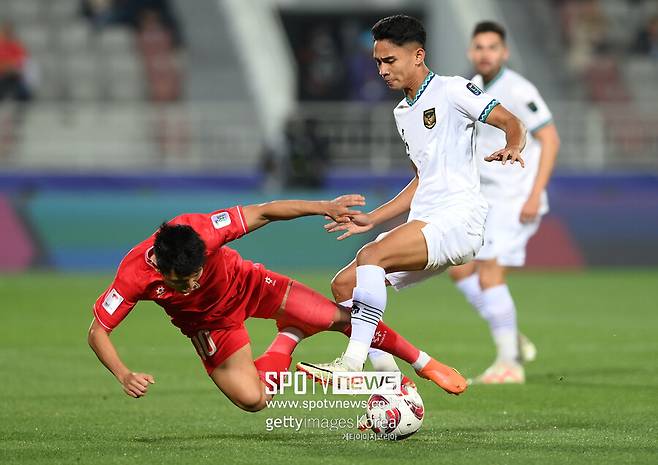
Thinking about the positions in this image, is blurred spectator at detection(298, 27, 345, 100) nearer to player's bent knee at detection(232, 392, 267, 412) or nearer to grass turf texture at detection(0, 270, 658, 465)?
grass turf texture at detection(0, 270, 658, 465)

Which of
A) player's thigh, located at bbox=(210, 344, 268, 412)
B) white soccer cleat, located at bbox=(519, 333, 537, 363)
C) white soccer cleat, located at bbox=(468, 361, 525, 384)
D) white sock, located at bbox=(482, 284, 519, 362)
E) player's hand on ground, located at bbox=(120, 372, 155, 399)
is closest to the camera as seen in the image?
player's hand on ground, located at bbox=(120, 372, 155, 399)

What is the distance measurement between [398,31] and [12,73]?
1573cm

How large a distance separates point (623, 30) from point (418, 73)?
18.9 metres

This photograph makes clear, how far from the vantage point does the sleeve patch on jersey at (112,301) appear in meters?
6.76

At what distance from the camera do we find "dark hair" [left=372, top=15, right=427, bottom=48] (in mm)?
7230

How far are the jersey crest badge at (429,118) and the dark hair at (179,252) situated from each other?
152 centimetres

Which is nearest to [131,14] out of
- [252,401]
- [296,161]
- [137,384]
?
[296,161]

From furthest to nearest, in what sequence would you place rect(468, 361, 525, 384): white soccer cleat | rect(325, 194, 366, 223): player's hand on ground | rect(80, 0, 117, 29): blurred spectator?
rect(80, 0, 117, 29): blurred spectator, rect(468, 361, 525, 384): white soccer cleat, rect(325, 194, 366, 223): player's hand on ground

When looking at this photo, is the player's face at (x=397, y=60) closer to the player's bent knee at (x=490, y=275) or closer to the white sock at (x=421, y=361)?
the white sock at (x=421, y=361)

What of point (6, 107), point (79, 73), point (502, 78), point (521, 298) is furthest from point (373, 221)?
point (79, 73)

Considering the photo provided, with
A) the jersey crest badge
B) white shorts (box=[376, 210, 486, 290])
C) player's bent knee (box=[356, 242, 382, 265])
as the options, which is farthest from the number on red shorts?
the jersey crest badge

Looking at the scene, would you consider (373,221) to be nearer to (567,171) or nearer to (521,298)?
(521,298)

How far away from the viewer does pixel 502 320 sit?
983 cm

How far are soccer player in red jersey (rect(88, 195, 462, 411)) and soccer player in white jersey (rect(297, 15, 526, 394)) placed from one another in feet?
0.99
